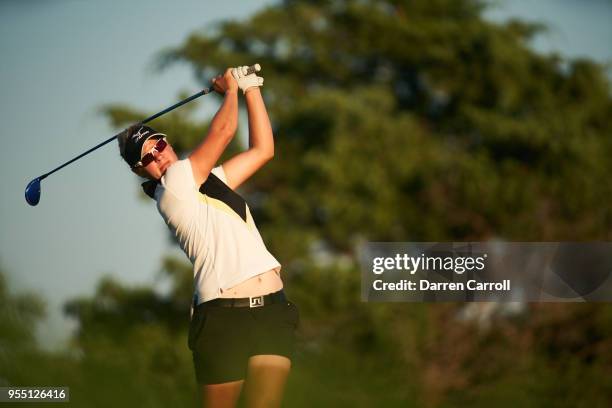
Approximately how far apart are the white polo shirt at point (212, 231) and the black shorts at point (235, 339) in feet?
0.34

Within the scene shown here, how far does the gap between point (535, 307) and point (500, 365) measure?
2.97 feet

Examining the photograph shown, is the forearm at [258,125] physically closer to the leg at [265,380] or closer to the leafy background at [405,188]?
the leg at [265,380]

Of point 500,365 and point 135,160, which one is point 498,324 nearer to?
point 500,365

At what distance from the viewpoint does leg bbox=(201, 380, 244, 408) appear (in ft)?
11.7

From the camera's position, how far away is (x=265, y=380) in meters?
3.53

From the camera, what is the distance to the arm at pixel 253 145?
148 inches

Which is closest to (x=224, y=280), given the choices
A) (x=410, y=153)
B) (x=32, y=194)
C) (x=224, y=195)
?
(x=224, y=195)

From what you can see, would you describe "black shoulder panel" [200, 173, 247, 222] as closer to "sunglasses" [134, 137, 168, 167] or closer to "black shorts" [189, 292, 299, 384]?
"sunglasses" [134, 137, 168, 167]

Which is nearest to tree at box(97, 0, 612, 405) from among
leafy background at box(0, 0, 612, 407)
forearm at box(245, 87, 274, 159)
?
leafy background at box(0, 0, 612, 407)

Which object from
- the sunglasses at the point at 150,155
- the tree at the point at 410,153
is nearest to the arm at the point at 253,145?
the sunglasses at the point at 150,155

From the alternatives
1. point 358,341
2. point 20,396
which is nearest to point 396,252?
point 358,341

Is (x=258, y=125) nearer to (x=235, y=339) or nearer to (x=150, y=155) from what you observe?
(x=150, y=155)

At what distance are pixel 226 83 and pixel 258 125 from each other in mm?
218

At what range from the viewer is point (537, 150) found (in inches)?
575
